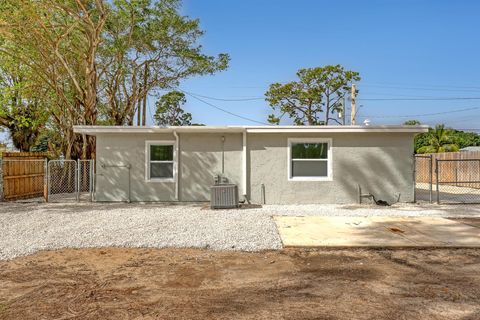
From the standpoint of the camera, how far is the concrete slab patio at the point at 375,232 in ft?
18.7

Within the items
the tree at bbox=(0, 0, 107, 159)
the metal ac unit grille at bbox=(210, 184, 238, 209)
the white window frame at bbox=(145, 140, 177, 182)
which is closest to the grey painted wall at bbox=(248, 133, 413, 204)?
the metal ac unit grille at bbox=(210, 184, 238, 209)

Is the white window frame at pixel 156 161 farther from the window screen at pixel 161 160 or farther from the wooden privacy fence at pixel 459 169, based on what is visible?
the wooden privacy fence at pixel 459 169

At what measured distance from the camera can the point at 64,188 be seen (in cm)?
1491

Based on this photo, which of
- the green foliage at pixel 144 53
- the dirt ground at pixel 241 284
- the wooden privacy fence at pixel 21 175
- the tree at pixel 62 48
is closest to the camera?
the dirt ground at pixel 241 284

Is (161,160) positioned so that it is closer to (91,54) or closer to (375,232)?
(91,54)

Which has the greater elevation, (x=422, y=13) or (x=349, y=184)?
(x=422, y=13)

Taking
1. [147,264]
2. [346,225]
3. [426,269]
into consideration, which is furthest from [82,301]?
[346,225]

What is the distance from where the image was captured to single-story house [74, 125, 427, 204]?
10633mm

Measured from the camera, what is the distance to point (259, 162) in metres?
10.8

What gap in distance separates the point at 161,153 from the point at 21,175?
5457mm

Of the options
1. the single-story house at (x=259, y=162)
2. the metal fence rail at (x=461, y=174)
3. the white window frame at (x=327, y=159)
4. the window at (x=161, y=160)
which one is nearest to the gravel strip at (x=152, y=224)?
the single-story house at (x=259, y=162)

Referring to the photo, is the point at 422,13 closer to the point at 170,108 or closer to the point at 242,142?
the point at 242,142

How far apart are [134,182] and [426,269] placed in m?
8.87

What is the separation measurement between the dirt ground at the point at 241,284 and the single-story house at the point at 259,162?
5.40 metres
